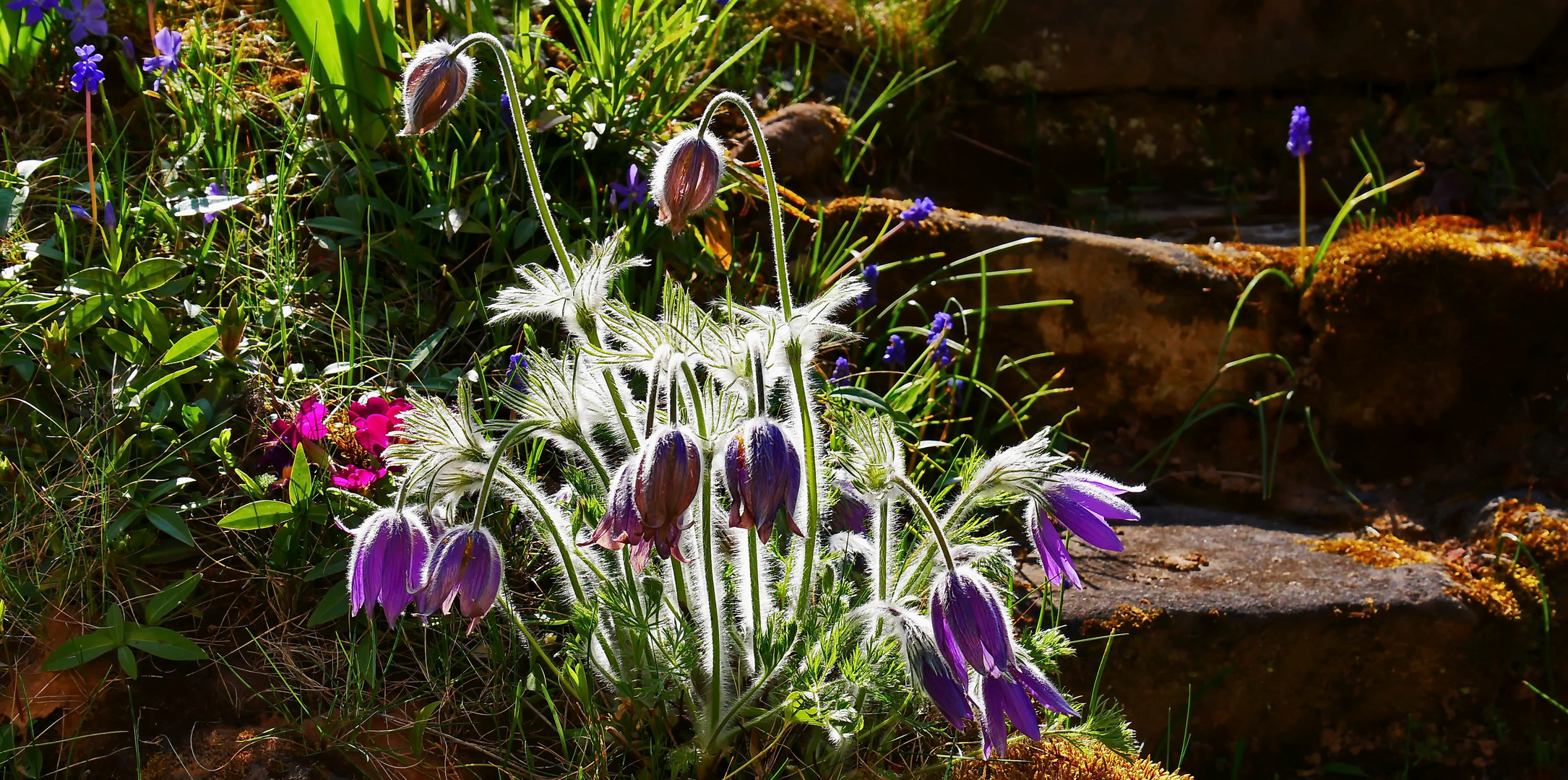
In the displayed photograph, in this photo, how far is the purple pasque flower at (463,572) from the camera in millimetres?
1390

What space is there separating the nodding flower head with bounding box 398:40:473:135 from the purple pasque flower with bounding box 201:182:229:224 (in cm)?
100

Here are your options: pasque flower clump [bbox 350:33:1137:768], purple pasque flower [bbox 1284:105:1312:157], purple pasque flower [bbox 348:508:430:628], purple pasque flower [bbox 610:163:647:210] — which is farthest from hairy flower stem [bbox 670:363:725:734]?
purple pasque flower [bbox 1284:105:1312:157]

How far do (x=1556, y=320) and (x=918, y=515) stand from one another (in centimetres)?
206

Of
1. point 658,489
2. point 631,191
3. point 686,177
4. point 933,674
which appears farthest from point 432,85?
point 933,674

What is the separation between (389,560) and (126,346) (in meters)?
1.02

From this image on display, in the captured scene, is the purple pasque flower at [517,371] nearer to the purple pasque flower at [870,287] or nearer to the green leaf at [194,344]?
the green leaf at [194,344]

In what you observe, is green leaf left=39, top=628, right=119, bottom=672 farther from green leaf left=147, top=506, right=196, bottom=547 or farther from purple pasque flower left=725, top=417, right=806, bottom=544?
purple pasque flower left=725, top=417, right=806, bottom=544

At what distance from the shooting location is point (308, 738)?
1.77m

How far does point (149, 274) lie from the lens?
2.14 meters

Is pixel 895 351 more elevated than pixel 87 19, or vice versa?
pixel 87 19

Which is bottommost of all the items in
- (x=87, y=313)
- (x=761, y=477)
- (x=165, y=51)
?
(x=761, y=477)

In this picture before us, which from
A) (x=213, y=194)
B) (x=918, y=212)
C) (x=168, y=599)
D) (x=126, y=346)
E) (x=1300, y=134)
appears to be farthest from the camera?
(x=1300, y=134)

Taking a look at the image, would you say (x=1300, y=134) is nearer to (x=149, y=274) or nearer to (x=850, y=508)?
(x=850, y=508)

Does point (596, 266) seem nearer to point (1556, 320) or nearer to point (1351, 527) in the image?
point (1351, 527)
